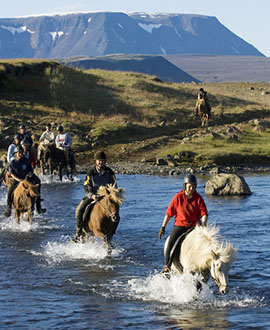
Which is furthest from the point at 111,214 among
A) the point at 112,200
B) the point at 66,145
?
the point at 66,145

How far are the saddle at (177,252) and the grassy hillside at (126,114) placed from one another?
78.5 ft

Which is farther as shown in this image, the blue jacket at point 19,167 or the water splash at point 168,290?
the blue jacket at point 19,167

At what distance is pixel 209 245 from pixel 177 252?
1101 millimetres

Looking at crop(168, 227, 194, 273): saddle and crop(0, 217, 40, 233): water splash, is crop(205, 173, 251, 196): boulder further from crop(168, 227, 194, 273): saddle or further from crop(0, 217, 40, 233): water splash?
crop(168, 227, 194, 273): saddle

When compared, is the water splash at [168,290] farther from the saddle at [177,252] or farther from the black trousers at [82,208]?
the black trousers at [82,208]

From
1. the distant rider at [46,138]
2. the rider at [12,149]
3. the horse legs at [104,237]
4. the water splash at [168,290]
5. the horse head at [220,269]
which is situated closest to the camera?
the horse head at [220,269]

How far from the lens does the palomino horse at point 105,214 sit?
49.0ft

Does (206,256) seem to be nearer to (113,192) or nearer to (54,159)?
(113,192)

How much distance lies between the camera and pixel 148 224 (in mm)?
20547

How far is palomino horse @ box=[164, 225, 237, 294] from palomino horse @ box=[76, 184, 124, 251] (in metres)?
2.83

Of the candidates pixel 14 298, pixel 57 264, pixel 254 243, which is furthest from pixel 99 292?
pixel 254 243

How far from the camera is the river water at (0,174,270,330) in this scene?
1156 cm

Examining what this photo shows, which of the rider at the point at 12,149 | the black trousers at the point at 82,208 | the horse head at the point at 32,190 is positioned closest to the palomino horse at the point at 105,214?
the black trousers at the point at 82,208

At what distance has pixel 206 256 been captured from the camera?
11.4 m
